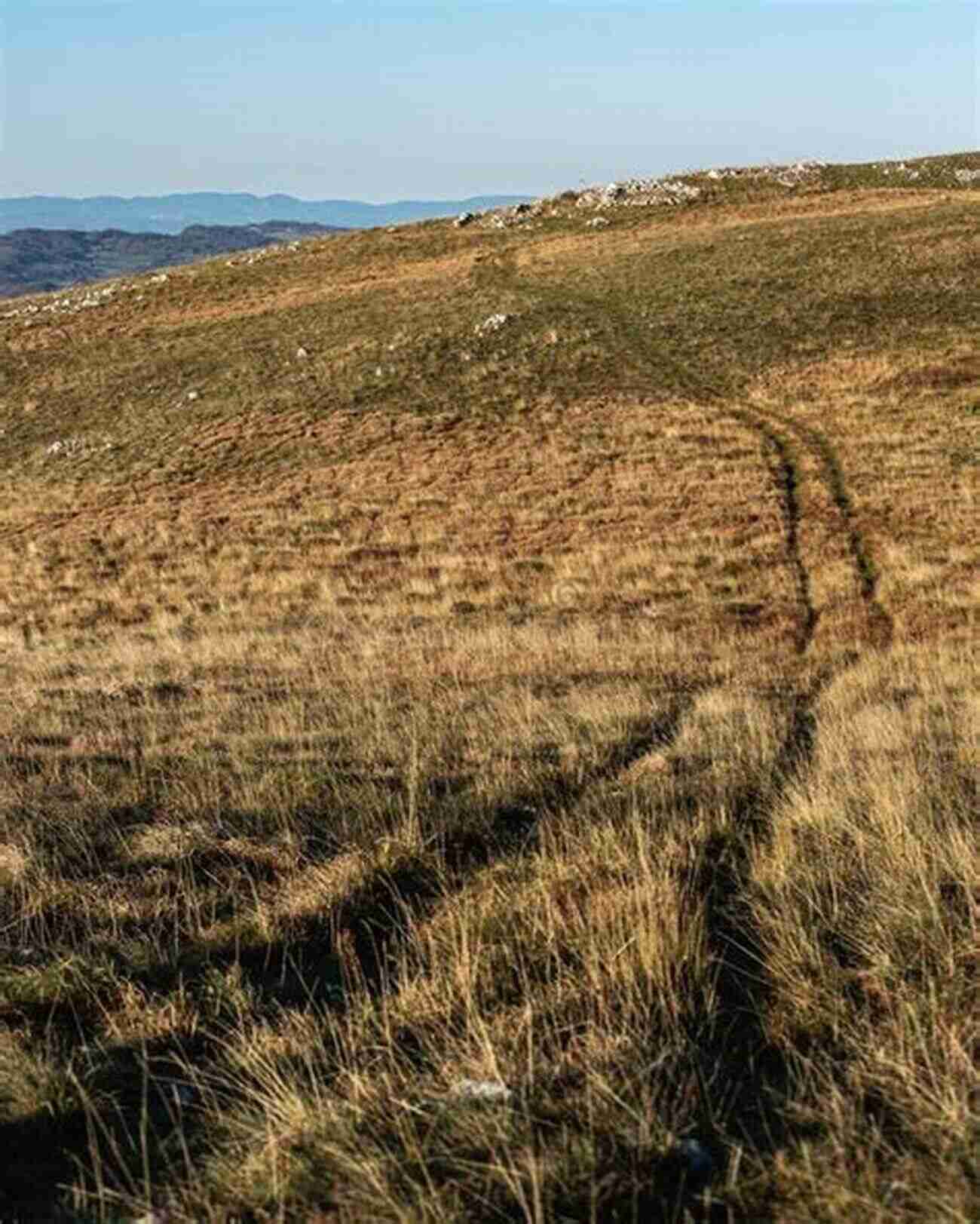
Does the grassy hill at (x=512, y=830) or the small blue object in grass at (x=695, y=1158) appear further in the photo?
the grassy hill at (x=512, y=830)

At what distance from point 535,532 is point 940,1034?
18.2 m

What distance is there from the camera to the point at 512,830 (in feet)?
21.6

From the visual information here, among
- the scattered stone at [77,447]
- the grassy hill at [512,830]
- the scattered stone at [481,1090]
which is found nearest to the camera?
the grassy hill at [512,830]

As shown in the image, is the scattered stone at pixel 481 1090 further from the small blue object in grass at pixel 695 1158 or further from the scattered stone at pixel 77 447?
the scattered stone at pixel 77 447

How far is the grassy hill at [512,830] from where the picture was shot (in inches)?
134

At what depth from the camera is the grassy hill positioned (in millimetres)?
3406

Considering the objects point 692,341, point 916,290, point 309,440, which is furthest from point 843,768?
point 916,290

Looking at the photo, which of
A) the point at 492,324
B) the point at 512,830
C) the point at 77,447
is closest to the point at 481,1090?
the point at 512,830

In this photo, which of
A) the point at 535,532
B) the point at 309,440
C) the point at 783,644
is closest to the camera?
the point at 783,644

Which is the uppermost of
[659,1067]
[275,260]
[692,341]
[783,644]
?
[275,260]

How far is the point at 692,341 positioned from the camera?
35.5m

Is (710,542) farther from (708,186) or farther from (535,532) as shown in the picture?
(708,186)

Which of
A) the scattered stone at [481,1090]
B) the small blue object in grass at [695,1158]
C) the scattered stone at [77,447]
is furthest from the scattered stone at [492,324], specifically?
the small blue object in grass at [695,1158]

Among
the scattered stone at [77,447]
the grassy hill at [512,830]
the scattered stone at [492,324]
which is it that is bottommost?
the grassy hill at [512,830]
